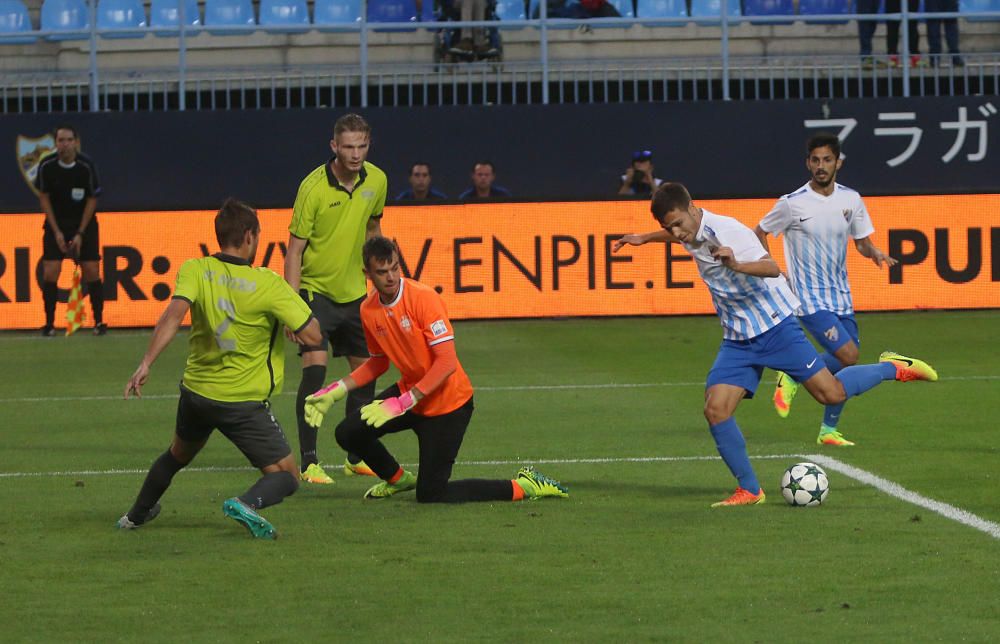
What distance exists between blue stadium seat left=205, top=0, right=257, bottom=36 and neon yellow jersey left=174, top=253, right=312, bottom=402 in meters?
16.0

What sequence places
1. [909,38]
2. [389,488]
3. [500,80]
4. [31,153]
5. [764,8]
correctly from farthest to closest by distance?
[764,8] → [909,38] → [500,80] → [31,153] → [389,488]

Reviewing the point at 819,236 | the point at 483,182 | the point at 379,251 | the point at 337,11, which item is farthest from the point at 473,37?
the point at 379,251

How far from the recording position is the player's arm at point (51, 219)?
17469 millimetres

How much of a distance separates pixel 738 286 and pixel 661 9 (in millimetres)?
14991

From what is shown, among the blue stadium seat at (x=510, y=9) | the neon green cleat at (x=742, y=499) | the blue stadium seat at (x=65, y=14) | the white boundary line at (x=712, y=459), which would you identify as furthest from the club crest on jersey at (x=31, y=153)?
the neon green cleat at (x=742, y=499)

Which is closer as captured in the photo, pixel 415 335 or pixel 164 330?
pixel 164 330

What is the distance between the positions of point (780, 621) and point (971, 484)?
3.12 meters

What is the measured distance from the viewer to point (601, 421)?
450 inches

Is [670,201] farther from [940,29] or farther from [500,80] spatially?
[940,29]

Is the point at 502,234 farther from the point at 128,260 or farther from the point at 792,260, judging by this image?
the point at 792,260

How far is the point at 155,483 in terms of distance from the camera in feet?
24.9

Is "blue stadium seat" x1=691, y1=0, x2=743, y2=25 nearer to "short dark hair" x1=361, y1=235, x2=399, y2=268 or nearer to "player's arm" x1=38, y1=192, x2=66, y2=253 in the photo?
"player's arm" x1=38, y1=192, x2=66, y2=253

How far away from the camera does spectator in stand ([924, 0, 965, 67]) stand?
21625 mm

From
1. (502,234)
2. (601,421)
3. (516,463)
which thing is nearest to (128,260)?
(502,234)
